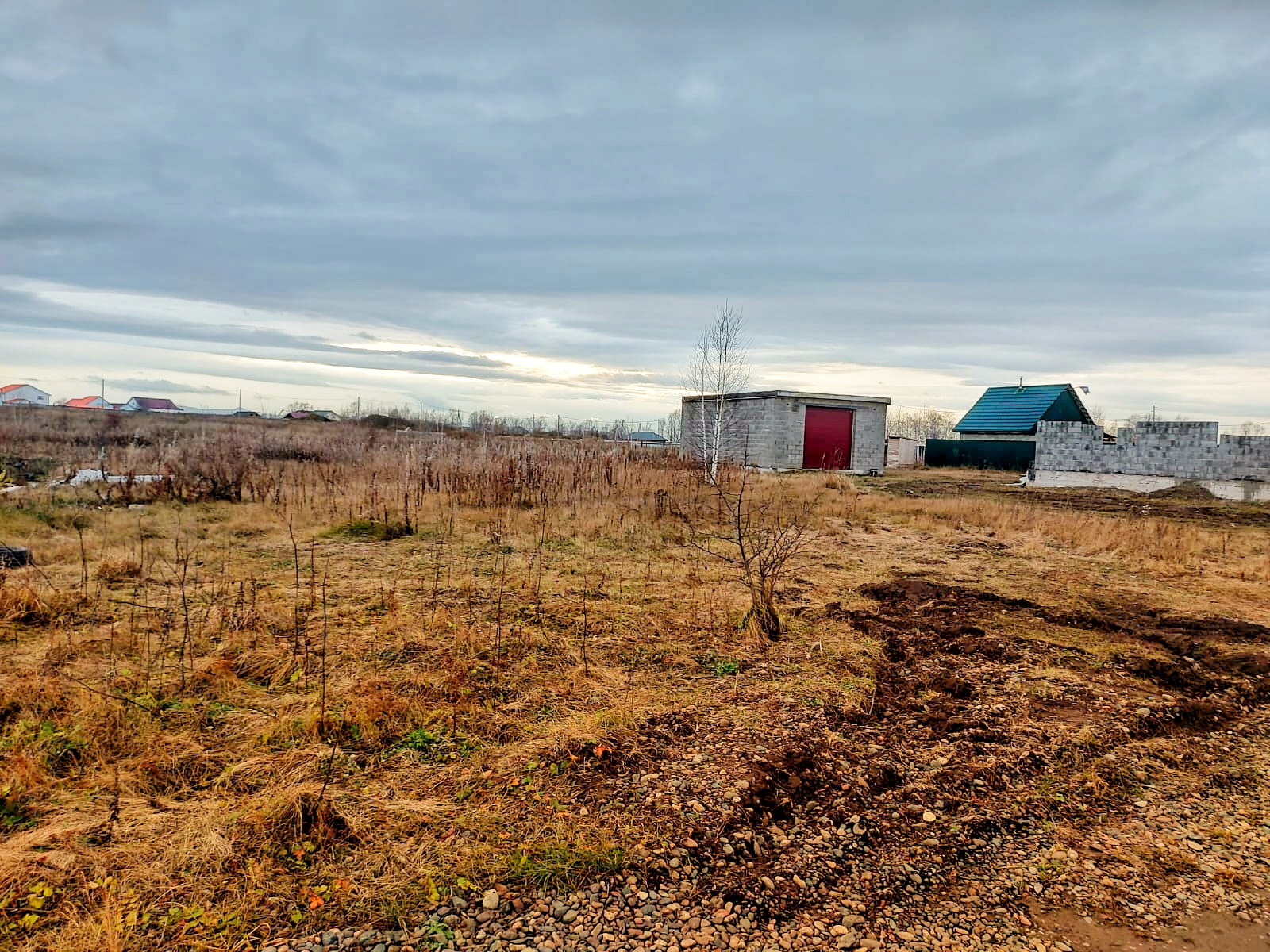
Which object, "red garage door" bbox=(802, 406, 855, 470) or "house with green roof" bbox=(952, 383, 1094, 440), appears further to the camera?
"house with green roof" bbox=(952, 383, 1094, 440)

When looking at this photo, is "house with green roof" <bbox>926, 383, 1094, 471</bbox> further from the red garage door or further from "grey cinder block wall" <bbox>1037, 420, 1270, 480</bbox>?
the red garage door

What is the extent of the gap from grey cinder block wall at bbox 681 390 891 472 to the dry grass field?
16.3 metres

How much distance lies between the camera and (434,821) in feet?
9.23

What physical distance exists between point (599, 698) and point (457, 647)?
117cm

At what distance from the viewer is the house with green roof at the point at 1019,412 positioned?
97.3 feet

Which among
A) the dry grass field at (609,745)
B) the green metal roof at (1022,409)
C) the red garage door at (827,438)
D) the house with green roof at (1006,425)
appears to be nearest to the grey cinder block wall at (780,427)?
the red garage door at (827,438)

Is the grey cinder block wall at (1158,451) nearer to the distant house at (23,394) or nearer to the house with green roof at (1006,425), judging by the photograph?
the house with green roof at (1006,425)

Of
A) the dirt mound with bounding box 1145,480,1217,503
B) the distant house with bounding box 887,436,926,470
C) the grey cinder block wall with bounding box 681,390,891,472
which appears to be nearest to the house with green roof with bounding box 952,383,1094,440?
the distant house with bounding box 887,436,926,470

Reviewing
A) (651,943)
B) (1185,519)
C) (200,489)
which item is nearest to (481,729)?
(651,943)

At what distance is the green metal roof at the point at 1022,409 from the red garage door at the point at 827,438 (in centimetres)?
953

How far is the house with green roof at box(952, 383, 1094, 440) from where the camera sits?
1168 inches

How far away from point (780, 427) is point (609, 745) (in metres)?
21.5

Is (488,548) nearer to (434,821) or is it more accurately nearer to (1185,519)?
(434,821)

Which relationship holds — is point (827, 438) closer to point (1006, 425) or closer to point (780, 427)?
point (780, 427)
